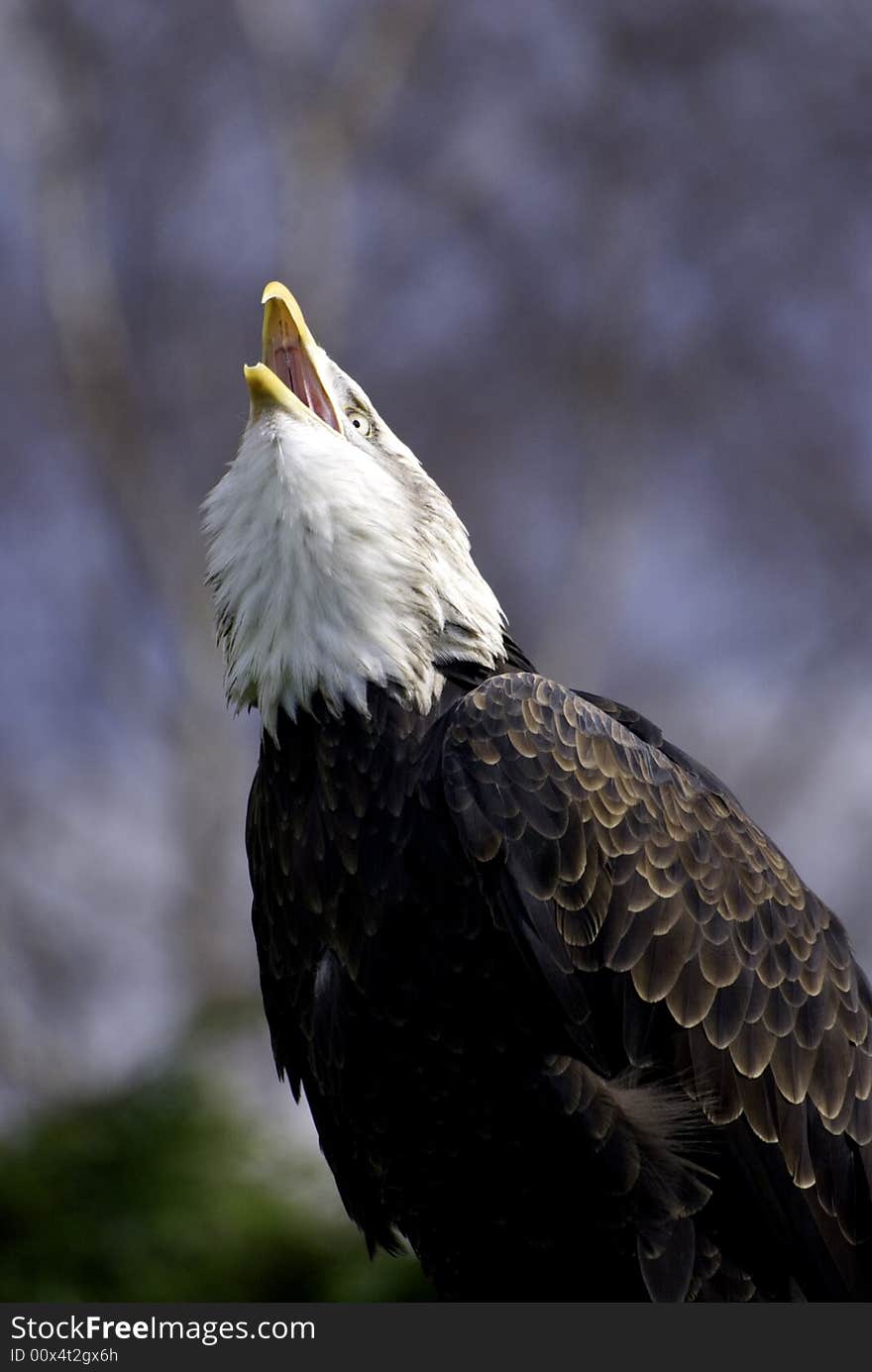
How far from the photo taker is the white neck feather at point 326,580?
362 cm

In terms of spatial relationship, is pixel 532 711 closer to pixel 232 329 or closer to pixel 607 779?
pixel 607 779

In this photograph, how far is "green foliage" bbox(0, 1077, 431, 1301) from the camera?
19.0 feet

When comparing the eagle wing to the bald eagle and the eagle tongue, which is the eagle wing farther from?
the eagle tongue

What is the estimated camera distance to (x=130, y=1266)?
19.3ft

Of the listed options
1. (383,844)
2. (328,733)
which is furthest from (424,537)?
(383,844)

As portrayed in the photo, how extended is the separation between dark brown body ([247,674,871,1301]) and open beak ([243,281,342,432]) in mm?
709

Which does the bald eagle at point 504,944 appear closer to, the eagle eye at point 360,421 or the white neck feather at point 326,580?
the white neck feather at point 326,580

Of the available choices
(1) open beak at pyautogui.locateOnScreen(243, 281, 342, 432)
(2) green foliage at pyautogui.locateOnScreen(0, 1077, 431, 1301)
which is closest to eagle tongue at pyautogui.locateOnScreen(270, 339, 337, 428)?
(1) open beak at pyautogui.locateOnScreen(243, 281, 342, 432)

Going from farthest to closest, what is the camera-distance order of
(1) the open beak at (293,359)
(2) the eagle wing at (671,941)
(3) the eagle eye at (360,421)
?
(3) the eagle eye at (360,421) < (1) the open beak at (293,359) < (2) the eagle wing at (671,941)

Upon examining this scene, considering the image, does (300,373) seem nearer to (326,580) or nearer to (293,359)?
(293,359)

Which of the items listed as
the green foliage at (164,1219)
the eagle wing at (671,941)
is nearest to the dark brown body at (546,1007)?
the eagle wing at (671,941)

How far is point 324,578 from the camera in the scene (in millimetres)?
3633

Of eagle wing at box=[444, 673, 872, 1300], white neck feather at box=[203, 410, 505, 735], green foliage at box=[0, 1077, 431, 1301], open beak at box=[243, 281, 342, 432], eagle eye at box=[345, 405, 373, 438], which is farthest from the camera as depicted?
green foliage at box=[0, 1077, 431, 1301]

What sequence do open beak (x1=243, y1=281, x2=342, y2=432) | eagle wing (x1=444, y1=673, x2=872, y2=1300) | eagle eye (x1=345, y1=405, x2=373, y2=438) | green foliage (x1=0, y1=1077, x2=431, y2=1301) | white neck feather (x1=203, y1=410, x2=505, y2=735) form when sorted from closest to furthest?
eagle wing (x1=444, y1=673, x2=872, y2=1300), white neck feather (x1=203, y1=410, x2=505, y2=735), open beak (x1=243, y1=281, x2=342, y2=432), eagle eye (x1=345, y1=405, x2=373, y2=438), green foliage (x1=0, y1=1077, x2=431, y2=1301)
